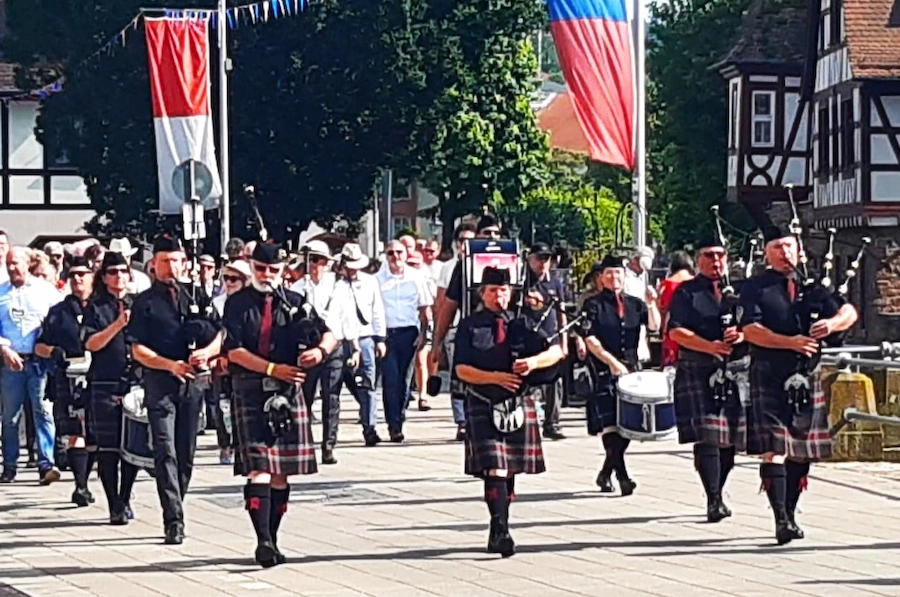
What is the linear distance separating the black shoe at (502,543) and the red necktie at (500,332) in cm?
106

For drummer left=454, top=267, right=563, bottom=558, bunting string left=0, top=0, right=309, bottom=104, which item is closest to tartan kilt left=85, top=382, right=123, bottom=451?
drummer left=454, top=267, right=563, bottom=558

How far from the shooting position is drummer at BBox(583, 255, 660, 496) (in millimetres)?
14477

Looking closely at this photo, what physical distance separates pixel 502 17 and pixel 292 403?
120 ft

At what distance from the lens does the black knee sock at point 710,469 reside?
13023 millimetres

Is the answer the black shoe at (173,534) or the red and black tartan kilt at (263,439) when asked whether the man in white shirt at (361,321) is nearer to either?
the black shoe at (173,534)

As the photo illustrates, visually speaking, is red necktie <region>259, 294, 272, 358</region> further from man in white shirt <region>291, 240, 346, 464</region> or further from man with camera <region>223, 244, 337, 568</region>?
man in white shirt <region>291, 240, 346, 464</region>

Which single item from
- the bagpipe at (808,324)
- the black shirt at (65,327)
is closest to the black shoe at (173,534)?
the black shirt at (65,327)

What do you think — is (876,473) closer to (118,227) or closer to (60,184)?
(118,227)

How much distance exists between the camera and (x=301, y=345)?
11.6 metres

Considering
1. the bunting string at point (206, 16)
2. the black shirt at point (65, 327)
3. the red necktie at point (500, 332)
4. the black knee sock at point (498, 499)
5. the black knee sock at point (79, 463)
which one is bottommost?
the black knee sock at point (79, 463)

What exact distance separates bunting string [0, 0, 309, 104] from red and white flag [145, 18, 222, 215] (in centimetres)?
334

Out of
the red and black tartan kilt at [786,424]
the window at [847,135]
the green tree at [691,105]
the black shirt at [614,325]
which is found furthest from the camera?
the green tree at [691,105]

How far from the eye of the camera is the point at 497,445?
1179cm

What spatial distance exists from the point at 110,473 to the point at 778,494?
4.29 meters
